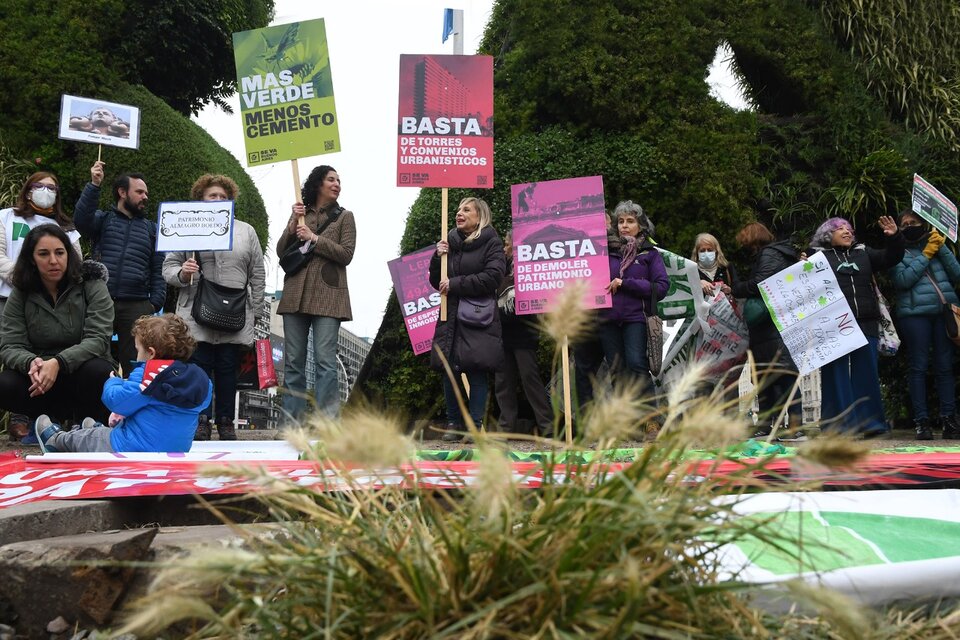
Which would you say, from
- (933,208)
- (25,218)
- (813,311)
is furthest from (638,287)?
(25,218)

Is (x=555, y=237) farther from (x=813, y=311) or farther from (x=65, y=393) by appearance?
(x=65, y=393)

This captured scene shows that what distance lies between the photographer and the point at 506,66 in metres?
9.60

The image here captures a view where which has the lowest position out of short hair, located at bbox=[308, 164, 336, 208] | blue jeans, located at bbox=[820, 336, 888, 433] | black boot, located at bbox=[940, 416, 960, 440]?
black boot, located at bbox=[940, 416, 960, 440]

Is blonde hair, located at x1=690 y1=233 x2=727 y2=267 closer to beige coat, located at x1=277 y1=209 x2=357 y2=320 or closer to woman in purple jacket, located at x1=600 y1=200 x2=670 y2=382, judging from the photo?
woman in purple jacket, located at x1=600 y1=200 x2=670 y2=382

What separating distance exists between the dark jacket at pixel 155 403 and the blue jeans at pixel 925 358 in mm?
5789

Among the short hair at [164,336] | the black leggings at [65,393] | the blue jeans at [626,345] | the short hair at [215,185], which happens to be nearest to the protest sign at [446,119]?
the short hair at [215,185]

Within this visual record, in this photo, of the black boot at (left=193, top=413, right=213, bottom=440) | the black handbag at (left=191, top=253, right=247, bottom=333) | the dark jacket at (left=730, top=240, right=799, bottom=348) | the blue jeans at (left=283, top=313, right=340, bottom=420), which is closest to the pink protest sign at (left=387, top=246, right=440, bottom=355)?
the blue jeans at (left=283, top=313, right=340, bottom=420)

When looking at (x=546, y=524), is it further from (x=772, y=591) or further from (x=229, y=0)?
(x=229, y=0)

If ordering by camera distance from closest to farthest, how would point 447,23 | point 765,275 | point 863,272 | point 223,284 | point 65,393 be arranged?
point 65,393 < point 223,284 < point 863,272 < point 765,275 < point 447,23

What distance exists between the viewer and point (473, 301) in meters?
6.98

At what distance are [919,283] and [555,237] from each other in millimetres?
3084

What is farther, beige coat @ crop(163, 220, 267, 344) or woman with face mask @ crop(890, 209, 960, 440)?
woman with face mask @ crop(890, 209, 960, 440)

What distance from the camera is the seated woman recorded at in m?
5.77

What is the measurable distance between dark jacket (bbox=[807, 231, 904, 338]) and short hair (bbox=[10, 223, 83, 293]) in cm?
528
